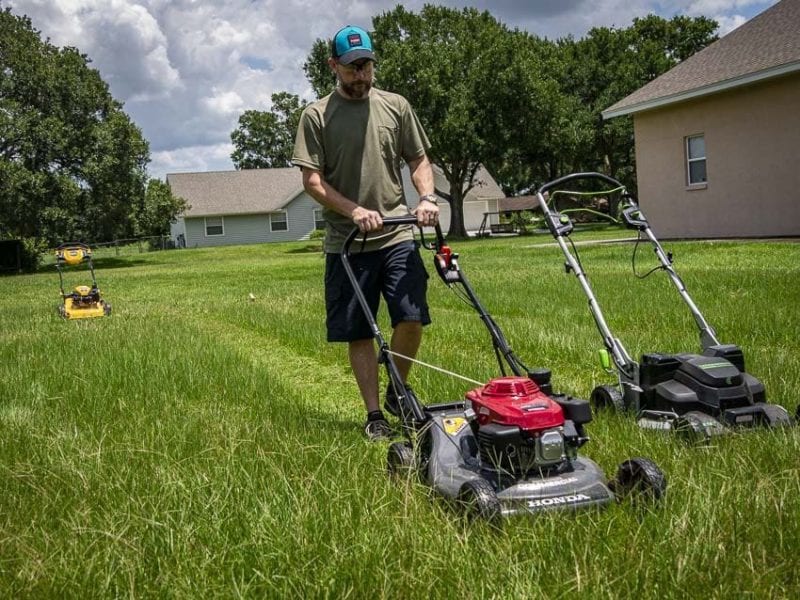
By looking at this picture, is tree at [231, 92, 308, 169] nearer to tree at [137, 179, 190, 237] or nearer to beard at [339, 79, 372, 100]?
tree at [137, 179, 190, 237]

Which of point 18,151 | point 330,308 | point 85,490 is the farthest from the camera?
point 18,151

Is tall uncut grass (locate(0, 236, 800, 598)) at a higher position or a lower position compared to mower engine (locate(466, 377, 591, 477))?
lower

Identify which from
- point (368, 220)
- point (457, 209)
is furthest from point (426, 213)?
point (457, 209)

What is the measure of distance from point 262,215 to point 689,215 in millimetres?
37678

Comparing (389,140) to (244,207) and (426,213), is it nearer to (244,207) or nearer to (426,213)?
(426,213)

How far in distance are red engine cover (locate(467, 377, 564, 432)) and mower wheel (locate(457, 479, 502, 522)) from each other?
24 centimetres

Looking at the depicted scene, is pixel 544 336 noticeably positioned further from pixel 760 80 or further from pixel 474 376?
pixel 760 80

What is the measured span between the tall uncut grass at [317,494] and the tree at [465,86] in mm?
30624

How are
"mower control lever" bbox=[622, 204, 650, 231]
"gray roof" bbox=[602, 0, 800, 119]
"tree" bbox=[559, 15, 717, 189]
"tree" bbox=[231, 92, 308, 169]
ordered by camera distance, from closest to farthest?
1. "mower control lever" bbox=[622, 204, 650, 231]
2. "gray roof" bbox=[602, 0, 800, 119]
3. "tree" bbox=[559, 15, 717, 189]
4. "tree" bbox=[231, 92, 308, 169]

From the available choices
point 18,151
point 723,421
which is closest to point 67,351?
point 723,421

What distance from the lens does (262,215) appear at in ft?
179

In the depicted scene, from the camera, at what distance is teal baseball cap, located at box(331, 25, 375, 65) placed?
4.31 metres

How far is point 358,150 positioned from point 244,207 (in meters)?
50.1

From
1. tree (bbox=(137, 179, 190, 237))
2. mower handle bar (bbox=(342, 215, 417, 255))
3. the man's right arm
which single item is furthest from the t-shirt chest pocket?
tree (bbox=(137, 179, 190, 237))
